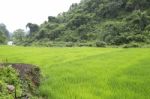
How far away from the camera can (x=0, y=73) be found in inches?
263

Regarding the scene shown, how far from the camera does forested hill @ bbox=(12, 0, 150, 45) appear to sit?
34.9 metres

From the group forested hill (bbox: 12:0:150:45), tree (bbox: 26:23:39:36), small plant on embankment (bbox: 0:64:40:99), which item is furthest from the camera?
Answer: tree (bbox: 26:23:39:36)

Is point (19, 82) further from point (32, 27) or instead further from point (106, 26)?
point (32, 27)

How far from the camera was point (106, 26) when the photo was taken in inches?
1582

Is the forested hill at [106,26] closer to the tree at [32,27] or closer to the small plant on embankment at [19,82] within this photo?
the tree at [32,27]

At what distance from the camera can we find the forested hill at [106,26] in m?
34.9

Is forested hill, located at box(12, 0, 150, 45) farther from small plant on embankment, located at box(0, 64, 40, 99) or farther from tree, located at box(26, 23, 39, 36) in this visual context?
small plant on embankment, located at box(0, 64, 40, 99)

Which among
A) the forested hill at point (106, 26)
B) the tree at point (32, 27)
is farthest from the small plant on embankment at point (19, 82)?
the tree at point (32, 27)

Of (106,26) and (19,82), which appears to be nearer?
(19,82)

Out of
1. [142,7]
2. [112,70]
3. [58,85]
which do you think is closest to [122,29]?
[142,7]

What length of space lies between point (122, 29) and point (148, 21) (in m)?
3.34

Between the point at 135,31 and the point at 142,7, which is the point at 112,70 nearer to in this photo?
the point at 135,31

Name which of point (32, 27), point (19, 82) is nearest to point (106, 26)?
point (32, 27)

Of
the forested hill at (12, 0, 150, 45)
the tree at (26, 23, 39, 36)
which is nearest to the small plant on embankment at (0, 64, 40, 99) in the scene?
the forested hill at (12, 0, 150, 45)
